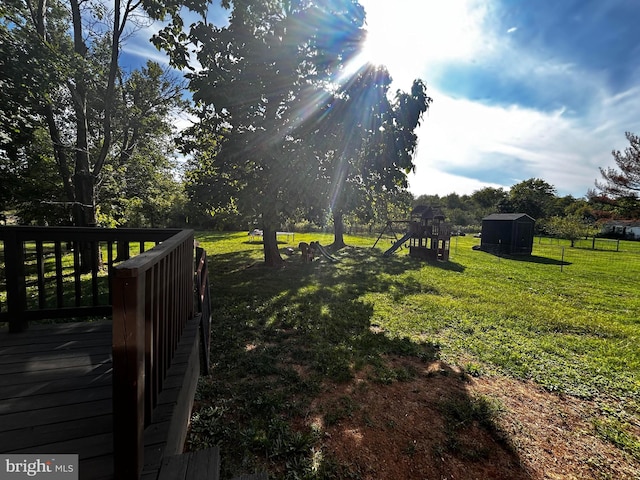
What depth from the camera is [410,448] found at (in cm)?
256

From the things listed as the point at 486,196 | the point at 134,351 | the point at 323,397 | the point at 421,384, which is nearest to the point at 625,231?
the point at 486,196

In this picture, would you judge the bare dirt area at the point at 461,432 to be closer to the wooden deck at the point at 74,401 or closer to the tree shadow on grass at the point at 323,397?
the tree shadow on grass at the point at 323,397

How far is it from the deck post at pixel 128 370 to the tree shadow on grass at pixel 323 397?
129cm

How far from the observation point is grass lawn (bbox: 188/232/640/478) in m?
2.50

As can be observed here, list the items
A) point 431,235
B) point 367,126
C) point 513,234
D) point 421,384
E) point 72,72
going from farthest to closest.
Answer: point 513,234
point 431,235
point 367,126
point 72,72
point 421,384

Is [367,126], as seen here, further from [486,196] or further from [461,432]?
[486,196]

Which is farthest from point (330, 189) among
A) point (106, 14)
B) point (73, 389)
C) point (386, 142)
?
point (106, 14)

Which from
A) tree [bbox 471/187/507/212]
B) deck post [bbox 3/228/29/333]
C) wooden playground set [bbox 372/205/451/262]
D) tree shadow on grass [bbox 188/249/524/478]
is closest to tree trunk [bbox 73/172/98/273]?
tree shadow on grass [bbox 188/249/524/478]

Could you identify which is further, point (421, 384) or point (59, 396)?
point (421, 384)

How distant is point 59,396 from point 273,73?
7.49m

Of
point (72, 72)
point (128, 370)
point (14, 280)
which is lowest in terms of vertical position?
point (14, 280)

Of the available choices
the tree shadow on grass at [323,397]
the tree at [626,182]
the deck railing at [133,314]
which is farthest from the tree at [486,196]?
the deck railing at [133,314]

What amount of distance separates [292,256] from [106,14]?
11.0 meters

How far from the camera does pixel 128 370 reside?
46.8 inches
